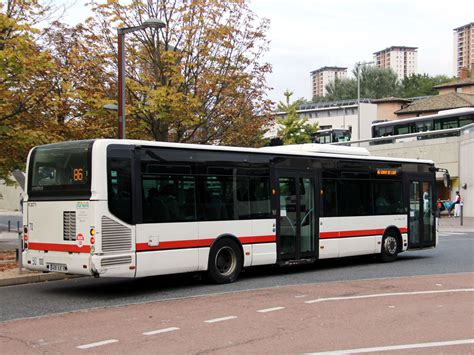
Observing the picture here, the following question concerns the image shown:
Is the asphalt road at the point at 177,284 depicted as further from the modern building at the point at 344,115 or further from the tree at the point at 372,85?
the tree at the point at 372,85

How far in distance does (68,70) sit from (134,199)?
11145mm

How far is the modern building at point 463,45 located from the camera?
12306 cm

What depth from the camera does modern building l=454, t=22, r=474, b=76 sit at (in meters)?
123

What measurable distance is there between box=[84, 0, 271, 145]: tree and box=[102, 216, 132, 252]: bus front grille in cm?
1018

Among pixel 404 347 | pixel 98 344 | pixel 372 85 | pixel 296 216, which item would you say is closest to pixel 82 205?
pixel 98 344

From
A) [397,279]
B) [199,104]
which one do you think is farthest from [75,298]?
[199,104]

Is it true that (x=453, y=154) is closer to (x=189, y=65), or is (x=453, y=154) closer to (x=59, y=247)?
(x=189, y=65)

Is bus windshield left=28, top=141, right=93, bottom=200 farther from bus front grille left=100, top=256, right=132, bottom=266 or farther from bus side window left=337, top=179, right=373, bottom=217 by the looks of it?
bus side window left=337, top=179, right=373, bottom=217

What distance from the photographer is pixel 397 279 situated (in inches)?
518

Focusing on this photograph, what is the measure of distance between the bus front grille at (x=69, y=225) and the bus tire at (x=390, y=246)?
8931mm

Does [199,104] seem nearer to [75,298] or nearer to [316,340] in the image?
[75,298]

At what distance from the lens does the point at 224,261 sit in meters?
12.9

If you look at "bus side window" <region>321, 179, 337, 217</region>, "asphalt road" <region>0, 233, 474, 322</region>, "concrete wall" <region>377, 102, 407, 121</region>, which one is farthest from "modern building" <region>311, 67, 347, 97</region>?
"bus side window" <region>321, 179, 337, 217</region>

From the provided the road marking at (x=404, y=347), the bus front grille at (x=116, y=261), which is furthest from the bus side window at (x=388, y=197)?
the road marking at (x=404, y=347)
